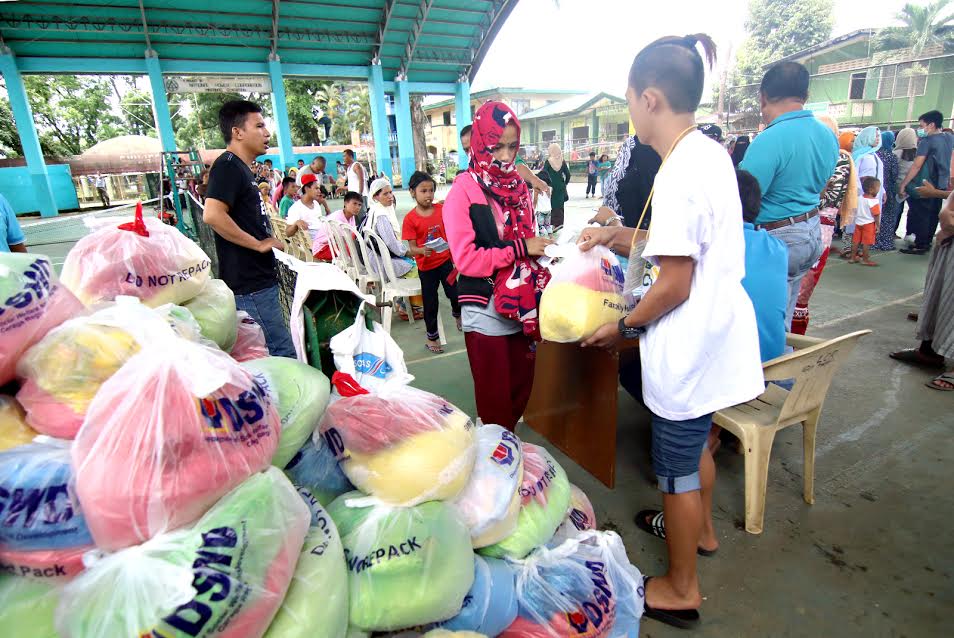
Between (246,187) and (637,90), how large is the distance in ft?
6.85

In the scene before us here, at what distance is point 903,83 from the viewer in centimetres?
1920

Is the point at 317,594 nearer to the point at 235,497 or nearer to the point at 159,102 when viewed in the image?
the point at 235,497

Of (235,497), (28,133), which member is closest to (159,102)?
(28,133)

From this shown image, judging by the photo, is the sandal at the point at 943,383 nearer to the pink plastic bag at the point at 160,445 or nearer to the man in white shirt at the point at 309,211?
the pink plastic bag at the point at 160,445

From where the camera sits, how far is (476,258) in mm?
2082

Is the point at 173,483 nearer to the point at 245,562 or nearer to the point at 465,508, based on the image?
the point at 245,562

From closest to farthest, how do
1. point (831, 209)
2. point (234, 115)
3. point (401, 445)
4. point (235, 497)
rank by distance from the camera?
point (235, 497), point (401, 445), point (234, 115), point (831, 209)

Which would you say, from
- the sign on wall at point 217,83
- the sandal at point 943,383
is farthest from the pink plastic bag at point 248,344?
the sign on wall at point 217,83

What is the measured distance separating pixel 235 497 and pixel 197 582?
16 centimetres

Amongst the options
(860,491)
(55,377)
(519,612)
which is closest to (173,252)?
(55,377)

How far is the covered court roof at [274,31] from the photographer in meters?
13.6

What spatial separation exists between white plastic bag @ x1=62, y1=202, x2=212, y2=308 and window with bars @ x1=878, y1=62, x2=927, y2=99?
2415 cm

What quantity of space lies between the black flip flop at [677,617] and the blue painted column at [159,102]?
1759 centimetres

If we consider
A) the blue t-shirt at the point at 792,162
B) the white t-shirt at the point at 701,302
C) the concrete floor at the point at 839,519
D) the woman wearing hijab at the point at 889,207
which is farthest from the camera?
the woman wearing hijab at the point at 889,207
